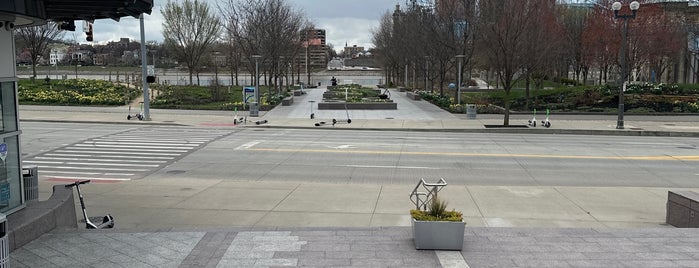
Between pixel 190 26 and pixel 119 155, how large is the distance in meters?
46.7

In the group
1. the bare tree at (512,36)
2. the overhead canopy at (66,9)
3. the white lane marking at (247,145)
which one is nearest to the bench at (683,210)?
the overhead canopy at (66,9)

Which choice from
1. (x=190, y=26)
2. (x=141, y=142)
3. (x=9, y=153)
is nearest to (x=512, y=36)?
(x=141, y=142)

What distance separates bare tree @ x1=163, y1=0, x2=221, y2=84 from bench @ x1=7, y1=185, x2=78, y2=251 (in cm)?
5399

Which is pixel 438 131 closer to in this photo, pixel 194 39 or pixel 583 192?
pixel 583 192

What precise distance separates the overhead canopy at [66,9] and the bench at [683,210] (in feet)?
33.6

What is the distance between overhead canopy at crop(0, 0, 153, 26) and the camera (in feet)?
26.0

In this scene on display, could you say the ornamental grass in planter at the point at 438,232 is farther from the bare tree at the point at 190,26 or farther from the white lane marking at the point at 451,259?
the bare tree at the point at 190,26

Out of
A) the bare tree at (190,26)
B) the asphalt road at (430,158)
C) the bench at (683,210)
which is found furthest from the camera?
the bare tree at (190,26)

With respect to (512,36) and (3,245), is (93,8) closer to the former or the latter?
(3,245)

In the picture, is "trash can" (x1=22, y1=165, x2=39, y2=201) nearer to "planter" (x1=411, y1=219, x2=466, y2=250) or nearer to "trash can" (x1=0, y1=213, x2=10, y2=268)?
"trash can" (x1=0, y1=213, x2=10, y2=268)

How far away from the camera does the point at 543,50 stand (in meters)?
32.6

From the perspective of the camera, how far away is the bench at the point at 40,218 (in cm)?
746

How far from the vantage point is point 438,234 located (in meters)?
7.38

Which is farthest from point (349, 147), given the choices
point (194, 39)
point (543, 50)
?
point (194, 39)
